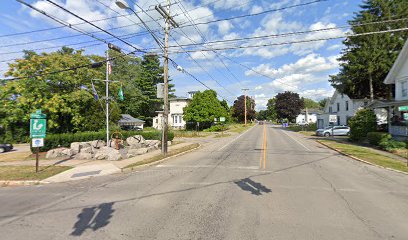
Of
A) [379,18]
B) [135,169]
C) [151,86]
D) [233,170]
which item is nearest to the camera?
[233,170]

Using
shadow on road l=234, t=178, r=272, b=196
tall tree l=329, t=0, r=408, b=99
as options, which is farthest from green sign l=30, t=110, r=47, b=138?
tall tree l=329, t=0, r=408, b=99

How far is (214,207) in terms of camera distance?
21.6 feet

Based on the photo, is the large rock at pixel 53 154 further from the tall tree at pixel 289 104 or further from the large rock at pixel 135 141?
the tall tree at pixel 289 104

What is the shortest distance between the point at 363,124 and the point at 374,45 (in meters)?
13.7

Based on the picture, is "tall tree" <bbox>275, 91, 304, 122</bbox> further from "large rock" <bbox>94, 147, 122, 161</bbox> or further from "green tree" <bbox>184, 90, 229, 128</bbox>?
"large rock" <bbox>94, 147, 122, 161</bbox>

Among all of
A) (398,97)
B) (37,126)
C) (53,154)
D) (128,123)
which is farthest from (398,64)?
(128,123)

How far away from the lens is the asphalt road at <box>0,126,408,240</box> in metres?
5.10

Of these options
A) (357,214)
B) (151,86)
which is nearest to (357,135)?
(357,214)

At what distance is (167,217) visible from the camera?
19.3 feet

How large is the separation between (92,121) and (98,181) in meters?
19.4

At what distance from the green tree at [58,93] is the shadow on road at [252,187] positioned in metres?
22.1

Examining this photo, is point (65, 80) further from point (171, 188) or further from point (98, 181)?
point (171, 188)

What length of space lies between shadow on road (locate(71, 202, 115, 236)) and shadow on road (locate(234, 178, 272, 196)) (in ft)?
13.9

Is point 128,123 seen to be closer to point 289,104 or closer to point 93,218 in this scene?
point 93,218
